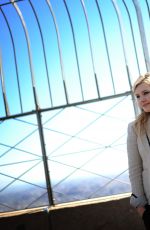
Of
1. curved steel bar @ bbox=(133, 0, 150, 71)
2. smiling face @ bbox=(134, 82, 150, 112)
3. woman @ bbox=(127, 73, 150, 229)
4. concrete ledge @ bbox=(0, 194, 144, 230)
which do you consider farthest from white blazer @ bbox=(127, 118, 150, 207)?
curved steel bar @ bbox=(133, 0, 150, 71)

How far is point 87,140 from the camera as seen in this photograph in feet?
18.2

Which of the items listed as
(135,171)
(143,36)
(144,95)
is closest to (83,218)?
(135,171)

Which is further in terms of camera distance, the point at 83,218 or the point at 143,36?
the point at 143,36

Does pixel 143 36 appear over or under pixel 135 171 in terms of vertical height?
over

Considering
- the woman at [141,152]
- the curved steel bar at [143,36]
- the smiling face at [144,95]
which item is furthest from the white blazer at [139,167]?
the curved steel bar at [143,36]

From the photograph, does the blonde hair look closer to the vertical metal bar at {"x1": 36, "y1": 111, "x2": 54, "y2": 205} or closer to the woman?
the woman

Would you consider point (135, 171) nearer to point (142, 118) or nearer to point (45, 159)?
point (142, 118)

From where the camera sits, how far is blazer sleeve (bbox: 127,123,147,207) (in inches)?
108

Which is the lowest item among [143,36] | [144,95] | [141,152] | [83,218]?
[83,218]

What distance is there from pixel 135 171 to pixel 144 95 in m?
0.61

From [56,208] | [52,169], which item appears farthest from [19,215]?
[52,169]

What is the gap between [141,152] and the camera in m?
2.79

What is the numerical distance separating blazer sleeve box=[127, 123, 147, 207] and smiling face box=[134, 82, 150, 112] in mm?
190

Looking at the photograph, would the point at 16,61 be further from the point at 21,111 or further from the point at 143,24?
the point at 143,24
